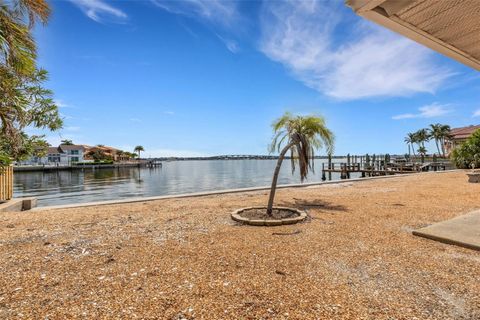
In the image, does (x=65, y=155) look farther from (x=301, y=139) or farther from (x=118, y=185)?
(x=301, y=139)

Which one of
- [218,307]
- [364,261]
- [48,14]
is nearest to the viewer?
[218,307]

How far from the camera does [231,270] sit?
355 centimetres

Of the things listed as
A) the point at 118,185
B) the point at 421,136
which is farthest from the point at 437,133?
the point at 118,185

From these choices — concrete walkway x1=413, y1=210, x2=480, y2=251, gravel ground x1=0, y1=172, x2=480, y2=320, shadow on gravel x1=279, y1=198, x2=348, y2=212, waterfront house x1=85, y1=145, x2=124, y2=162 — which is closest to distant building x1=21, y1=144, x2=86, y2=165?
waterfront house x1=85, y1=145, x2=124, y2=162

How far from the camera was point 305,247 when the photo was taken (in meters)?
4.43

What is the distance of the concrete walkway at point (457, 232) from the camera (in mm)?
4414

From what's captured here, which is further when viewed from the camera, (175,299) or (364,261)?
(364,261)

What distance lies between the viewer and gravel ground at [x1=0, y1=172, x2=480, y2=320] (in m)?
2.69

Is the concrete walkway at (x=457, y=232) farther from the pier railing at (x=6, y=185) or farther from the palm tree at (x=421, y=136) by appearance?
the palm tree at (x=421, y=136)

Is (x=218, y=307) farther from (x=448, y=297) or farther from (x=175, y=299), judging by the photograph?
(x=448, y=297)

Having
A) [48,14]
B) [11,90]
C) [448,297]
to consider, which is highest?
[48,14]

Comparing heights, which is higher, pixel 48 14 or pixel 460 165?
pixel 48 14

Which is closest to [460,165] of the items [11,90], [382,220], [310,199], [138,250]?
[310,199]

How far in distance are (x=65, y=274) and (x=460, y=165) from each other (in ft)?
103
